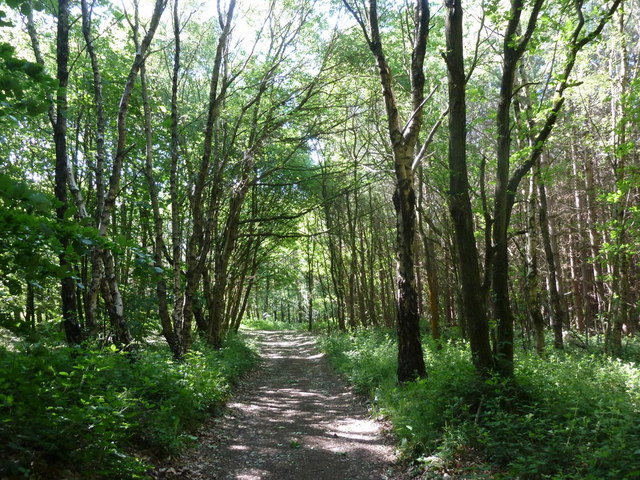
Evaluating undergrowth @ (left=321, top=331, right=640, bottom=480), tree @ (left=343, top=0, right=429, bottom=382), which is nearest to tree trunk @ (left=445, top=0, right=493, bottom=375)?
undergrowth @ (left=321, top=331, right=640, bottom=480)

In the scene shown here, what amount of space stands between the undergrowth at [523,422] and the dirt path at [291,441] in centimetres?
57

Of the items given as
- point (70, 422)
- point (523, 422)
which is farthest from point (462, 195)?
point (70, 422)

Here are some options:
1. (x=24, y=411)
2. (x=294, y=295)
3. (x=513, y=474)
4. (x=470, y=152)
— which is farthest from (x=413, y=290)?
(x=294, y=295)

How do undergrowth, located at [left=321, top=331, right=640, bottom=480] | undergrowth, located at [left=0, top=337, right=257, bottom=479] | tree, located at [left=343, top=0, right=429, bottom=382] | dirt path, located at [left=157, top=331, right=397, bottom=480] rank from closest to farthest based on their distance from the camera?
undergrowth, located at [left=0, top=337, right=257, bottom=479], undergrowth, located at [left=321, top=331, right=640, bottom=480], dirt path, located at [left=157, top=331, right=397, bottom=480], tree, located at [left=343, top=0, right=429, bottom=382]

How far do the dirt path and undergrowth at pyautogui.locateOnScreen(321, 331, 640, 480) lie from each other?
574 millimetres

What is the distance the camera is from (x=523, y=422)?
199 inches

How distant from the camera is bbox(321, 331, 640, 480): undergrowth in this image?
409cm

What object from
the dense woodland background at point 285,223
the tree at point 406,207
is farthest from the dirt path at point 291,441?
the tree at point 406,207

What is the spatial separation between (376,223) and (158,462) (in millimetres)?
19926

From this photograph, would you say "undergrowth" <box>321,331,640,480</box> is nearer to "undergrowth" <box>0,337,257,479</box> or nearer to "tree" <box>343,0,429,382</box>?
"tree" <box>343,0,429,382</box>

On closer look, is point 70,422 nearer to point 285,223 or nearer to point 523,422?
point 523,422

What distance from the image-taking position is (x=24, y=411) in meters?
3.23

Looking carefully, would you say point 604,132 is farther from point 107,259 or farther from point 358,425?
point 107,259

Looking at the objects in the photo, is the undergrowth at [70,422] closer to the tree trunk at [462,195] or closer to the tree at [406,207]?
the tree at [406,207]
